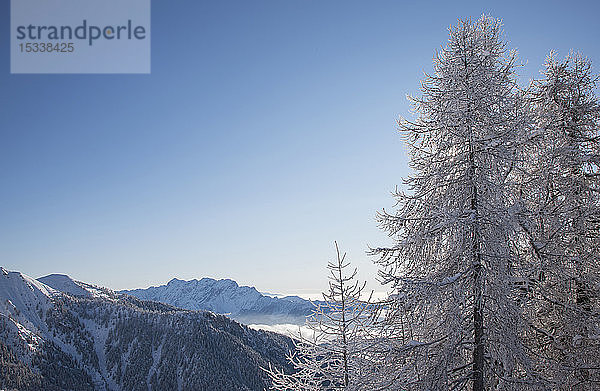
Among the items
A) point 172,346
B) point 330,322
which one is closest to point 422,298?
point 330,322

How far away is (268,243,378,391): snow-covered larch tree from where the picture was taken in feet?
29.1

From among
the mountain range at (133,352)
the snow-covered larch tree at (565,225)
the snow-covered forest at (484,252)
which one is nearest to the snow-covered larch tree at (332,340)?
the snow-covered forest at (484,252)

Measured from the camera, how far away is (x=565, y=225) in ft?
27.0

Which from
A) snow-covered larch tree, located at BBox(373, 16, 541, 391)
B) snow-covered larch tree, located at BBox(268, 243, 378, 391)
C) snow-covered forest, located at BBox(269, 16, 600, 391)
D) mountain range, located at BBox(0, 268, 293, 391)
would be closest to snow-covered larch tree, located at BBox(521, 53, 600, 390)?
snow-covered forest, located at BBox(269, 16, 600, 391)

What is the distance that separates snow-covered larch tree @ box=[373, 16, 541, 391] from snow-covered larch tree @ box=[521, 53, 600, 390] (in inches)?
37.7

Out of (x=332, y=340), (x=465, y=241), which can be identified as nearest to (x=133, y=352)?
(x=332, y=340)

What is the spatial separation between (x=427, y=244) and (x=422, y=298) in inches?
41.9

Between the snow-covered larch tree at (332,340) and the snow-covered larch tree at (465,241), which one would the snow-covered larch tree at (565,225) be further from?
the snow-covered larch tree at (332,340)

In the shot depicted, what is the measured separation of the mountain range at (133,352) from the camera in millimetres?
152625

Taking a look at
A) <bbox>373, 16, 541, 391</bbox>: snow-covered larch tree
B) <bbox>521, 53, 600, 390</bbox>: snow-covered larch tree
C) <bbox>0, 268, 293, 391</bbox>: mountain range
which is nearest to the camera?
<bbox>373, 16, 541, 391</bbox>: snow-covered larch tree

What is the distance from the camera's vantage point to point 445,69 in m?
7.44

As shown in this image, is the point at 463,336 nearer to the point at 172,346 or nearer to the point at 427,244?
the point at 427,244

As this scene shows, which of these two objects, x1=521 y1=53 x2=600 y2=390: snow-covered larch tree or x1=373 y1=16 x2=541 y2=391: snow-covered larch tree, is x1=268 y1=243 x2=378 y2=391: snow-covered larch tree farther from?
x1=521 y1=53 x2=600 y2=390: snow-covered larch tree

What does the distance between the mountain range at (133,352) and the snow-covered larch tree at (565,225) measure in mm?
143045
